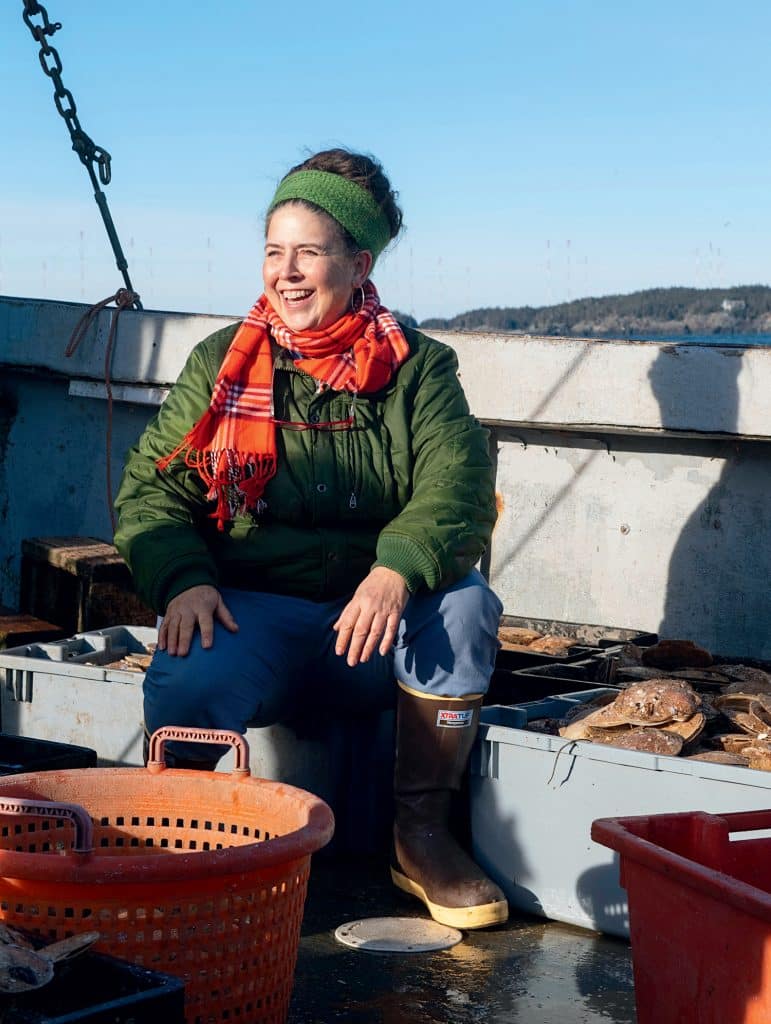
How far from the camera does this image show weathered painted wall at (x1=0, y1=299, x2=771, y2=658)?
199 inches

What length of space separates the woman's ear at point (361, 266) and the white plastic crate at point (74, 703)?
1.19 m

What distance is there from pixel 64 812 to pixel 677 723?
5.50 ft

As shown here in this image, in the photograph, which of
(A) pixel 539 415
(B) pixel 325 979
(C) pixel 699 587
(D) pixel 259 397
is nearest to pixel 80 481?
(A) pixel 539 415

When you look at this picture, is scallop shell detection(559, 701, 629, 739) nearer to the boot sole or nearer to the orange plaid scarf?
the boot sole

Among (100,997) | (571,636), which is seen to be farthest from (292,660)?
(571,636)

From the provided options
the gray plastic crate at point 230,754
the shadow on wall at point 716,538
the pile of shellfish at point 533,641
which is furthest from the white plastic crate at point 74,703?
the shadow on wall at point 716,538

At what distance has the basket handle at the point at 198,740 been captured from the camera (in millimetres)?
2641

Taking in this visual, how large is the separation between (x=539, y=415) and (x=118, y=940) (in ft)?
11.4

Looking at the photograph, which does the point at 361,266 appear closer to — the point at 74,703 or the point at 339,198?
the point at 339,198

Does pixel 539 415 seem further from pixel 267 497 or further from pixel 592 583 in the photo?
pixel 267 497

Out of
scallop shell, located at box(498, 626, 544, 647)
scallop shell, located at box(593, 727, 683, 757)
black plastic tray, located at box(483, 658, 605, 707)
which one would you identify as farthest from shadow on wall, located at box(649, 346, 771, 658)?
scallop shell, located at box(593, 727, 683, 757)

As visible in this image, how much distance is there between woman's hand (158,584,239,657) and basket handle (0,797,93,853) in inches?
38.6

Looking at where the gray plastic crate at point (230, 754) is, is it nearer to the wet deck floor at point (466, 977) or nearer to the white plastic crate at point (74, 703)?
the white plastic crate at point (74, 703)

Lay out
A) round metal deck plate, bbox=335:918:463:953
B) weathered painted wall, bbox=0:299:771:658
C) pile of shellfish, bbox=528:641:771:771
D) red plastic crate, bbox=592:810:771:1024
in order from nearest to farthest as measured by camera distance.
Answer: red plastic crate, bbox=592:810:771:1024, round metal deck plate, bbox=335:918:463:953, pile of shellfish, bbox=528:641:771:771, weathered painted wall, bbox=0:299:771:658
